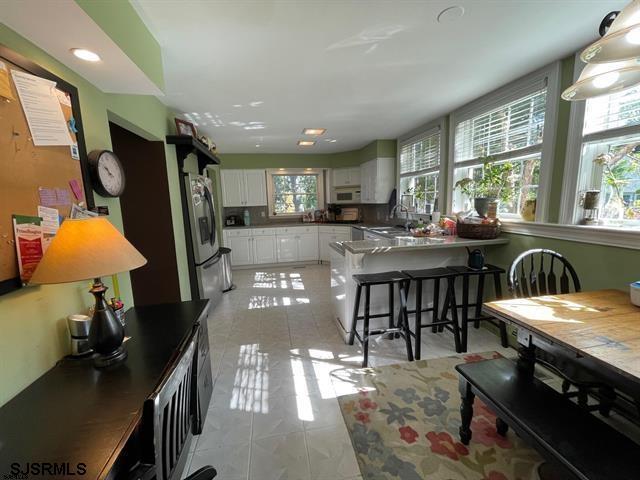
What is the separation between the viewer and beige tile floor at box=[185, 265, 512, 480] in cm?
145

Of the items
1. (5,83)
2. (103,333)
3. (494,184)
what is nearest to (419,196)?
(494,184)

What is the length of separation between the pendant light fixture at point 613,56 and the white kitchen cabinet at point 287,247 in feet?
15.5

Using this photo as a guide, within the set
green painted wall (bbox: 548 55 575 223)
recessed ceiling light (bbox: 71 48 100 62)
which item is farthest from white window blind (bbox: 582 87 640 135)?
recessed ceiling light (bbox: 71 48 100 62)

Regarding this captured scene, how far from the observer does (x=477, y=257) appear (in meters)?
2.41

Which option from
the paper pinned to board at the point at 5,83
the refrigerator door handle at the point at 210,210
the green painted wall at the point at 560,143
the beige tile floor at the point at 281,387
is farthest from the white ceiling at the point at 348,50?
the beige tile floor at the point at 281,387

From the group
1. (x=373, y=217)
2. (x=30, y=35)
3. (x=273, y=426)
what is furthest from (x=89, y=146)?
(x=373, y=217)

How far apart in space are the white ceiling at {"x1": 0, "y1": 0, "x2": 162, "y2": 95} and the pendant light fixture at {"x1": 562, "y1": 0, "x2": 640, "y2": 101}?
1716mm

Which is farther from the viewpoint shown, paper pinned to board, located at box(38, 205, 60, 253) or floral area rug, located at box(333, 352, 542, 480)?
floral area rug, located at box(333, 352, 542, 480)

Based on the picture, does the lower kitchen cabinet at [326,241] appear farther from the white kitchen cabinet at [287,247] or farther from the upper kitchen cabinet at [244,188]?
the upper kitchen cabinet at [244,188]

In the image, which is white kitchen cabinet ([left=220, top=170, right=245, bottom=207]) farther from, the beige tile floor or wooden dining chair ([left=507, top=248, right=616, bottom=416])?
wooden dining chair ([left=507, top=248, right=616, bottom=416])

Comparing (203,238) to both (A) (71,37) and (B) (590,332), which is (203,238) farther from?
(B) (590,332)

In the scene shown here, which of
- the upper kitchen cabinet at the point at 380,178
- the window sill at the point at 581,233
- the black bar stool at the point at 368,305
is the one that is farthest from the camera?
the upper kitchen cabinet at the point at 380,178

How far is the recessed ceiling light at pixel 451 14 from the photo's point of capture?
56.7 inches

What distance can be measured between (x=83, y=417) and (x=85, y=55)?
1441 millimetres
